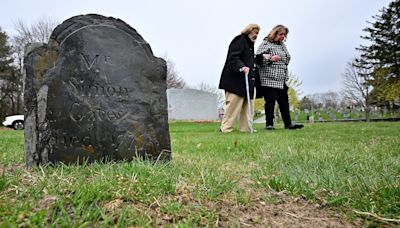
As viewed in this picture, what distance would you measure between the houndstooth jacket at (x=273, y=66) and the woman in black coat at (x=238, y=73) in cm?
22

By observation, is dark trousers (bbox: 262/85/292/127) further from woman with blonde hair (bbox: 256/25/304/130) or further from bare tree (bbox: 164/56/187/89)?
bare tree (bbox: 164/56/187/89)

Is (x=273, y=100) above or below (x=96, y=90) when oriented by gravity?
above

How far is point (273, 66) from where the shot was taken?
6.55 metres

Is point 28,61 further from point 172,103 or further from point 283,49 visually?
point 172,103

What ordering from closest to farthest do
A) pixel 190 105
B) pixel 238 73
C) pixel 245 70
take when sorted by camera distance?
1. pixel 245 70
2. pixel 238 73
3. pixel 190 105

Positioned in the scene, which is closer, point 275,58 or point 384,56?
point 275,58

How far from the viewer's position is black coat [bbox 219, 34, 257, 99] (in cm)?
624

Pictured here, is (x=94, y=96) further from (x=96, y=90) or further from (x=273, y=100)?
(x=273, y=100)

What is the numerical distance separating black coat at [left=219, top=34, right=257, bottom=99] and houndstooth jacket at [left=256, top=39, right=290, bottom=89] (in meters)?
0.23

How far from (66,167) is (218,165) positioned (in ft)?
3.65

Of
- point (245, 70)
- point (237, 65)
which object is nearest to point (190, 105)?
point (237, 65)

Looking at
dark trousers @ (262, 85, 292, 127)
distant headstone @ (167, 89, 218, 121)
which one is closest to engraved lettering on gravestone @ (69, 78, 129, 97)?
dark trousers @ (262, 85, 292, 127)

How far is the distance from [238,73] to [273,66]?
2.65 ft

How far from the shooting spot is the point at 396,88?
25.3 metres
